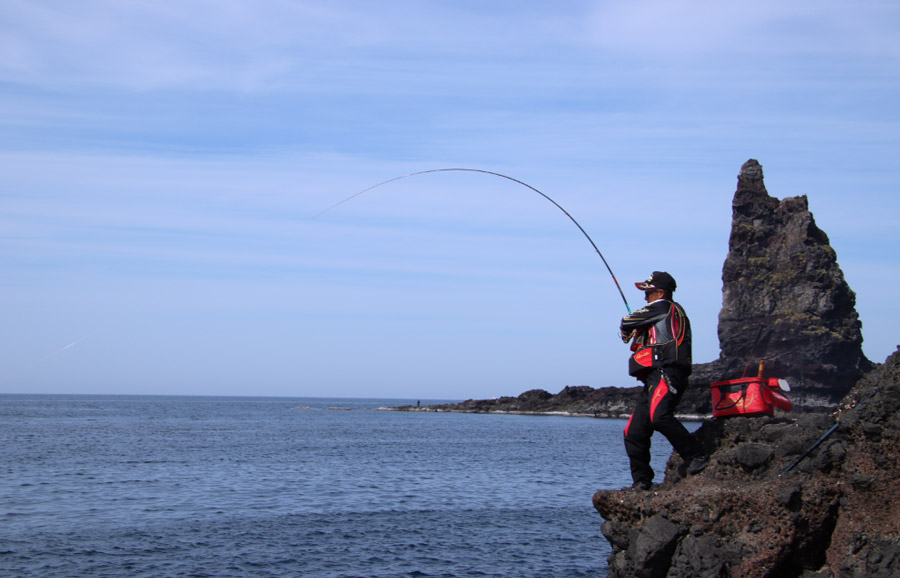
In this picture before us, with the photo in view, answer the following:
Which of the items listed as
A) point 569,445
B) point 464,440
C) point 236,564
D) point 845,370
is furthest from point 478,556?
point 845,370

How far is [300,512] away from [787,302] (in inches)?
3054

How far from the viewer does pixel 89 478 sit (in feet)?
104

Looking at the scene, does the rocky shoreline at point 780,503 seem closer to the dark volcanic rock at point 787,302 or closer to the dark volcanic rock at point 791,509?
the dark volcanic rock at point 791,509

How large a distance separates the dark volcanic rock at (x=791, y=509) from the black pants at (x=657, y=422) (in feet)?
1.30

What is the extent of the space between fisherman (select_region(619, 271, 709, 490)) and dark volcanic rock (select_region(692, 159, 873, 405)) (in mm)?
77188

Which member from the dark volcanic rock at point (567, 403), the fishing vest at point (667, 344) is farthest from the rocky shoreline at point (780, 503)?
the dark volcanic rock at point (567, 403)

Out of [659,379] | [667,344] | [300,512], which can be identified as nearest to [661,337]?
[667,344]

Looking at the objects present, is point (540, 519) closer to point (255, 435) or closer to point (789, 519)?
point (789, 519)

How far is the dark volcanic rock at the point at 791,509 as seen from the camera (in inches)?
287

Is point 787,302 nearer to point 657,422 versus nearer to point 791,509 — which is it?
point 657,422

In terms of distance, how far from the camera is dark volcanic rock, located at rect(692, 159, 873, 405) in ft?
278

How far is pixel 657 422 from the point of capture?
28.2 feet

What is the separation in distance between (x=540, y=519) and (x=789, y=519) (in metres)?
16.4

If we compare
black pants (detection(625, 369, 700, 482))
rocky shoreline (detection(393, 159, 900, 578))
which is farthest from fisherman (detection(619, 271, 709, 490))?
rocky shoreline (detection(393, 159, 900, 578))
